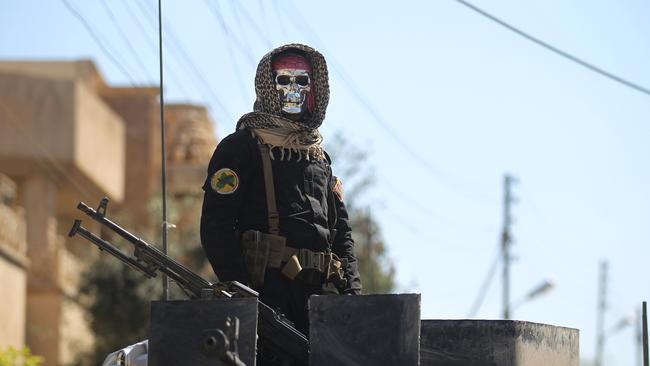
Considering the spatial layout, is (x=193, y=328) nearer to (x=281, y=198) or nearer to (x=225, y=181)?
(x=225, y=181)

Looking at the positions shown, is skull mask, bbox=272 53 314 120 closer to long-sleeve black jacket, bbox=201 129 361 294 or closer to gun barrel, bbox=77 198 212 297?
long-sleeve black jacket, bbox=201 129 361 294

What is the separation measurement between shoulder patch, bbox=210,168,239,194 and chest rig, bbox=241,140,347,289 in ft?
0.61

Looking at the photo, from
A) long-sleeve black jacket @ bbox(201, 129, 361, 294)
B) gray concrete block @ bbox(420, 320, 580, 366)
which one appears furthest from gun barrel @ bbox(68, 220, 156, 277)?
gray concrete block @ bbox(420, 320, 580, 366)

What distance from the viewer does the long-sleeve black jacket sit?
24.1ft

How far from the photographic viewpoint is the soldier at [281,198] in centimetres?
747

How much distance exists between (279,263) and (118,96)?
3889 cm

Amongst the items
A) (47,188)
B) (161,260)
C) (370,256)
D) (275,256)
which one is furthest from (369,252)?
(161,260)

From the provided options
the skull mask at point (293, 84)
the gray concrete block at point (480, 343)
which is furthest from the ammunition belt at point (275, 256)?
the gray concrete block at point (480, 343)

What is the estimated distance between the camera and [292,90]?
7887 millimetres

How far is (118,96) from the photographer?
150 ft

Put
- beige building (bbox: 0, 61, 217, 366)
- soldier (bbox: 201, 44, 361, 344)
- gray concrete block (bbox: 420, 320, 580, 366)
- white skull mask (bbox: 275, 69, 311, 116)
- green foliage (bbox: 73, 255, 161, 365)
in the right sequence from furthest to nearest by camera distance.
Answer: green foliage (bbox: 73, 255, 161, 365), beige building (bbox: 0, 61, 217, 366), white skull mask (bbox: 275, 69, 311, 116), soldier (bbox: 201, 44, 361, 344), gray concrete block (bbox: 420, 320, 580, 366)

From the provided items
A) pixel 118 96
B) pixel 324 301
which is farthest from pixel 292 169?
pixel 118 96

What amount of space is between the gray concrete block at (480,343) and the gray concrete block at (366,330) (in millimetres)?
616

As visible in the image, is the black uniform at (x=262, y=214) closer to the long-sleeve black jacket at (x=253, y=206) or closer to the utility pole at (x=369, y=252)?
the long-sleeve black jacket at (x=253, y=206)
